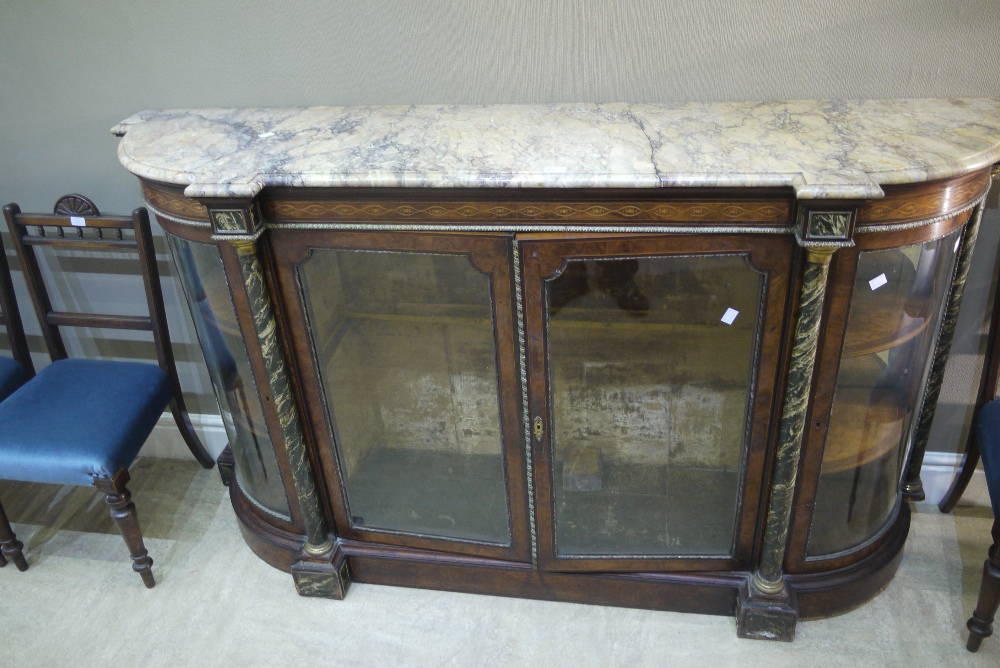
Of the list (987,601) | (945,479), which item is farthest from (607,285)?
(945,479)

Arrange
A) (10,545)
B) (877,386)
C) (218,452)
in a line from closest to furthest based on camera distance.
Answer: (877,386), (10,545), (218,452)

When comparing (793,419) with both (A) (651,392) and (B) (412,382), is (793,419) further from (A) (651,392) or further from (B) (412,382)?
(B) (412,382)

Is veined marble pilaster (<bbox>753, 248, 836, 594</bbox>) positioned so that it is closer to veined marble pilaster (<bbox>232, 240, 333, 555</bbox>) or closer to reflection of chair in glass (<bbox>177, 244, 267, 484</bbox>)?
veined marble pilaster (<bbox>232, 240, 333, 555</bbox>)

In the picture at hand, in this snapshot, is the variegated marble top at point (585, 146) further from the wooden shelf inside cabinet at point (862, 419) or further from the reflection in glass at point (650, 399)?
the wooden shelf inside cabinet at point (862, 419)

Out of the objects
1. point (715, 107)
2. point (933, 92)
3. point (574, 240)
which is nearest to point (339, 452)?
point (574, 240)

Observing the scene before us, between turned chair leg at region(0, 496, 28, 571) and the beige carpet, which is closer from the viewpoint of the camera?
the beige carpet

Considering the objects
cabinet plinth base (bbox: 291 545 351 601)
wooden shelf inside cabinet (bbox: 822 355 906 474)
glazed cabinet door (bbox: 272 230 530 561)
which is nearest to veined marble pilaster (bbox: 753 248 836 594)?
wooden shelf inside cabinet (bbox: 822 355 906 474)

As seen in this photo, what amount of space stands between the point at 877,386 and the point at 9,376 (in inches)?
84.4

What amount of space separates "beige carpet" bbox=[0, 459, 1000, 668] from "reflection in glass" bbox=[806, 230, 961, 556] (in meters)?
0.24

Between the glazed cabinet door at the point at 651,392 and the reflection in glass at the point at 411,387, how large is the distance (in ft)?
0.38

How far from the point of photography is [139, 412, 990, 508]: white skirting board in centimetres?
210

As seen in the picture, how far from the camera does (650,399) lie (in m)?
1.68

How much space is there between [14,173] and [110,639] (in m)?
1.20

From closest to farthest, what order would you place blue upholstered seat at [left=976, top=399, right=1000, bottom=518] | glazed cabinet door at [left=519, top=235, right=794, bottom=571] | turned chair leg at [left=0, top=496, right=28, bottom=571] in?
glazed cabinet door at [left=519, top=235, right=794, bottom=571]
blue upholstered seat at [left=976, top=399, right=1000, bottom=518]
turned chair leg at [left=0, top=496, right=28, bottom=571]
